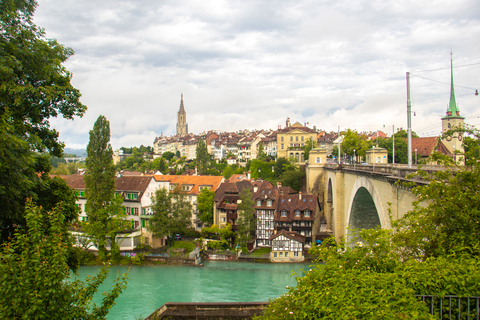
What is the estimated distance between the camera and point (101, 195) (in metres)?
26.9

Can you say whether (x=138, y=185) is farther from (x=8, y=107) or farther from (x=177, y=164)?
(x=177, y=164)

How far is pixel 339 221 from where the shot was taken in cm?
2672

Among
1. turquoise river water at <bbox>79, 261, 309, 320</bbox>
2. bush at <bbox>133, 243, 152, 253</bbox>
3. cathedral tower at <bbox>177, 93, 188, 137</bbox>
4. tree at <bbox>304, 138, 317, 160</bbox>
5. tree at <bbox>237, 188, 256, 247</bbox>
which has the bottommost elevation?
turquoise river water at <bbox>79, 261, 309, 320</bbox>

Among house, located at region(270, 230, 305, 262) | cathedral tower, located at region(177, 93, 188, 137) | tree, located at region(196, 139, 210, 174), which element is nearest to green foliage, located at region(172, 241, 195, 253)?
house, located at region(270, 230, 305, 262)

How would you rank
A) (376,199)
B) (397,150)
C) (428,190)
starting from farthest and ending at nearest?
(397,150), (376,199), (428,190)

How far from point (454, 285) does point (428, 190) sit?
253cm

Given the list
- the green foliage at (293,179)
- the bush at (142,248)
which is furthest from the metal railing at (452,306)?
the green foliage at (293,179)

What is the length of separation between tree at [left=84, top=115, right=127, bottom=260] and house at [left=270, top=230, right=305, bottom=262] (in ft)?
38.7

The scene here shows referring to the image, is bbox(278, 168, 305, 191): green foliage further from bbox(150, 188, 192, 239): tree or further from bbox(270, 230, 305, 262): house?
bbox(150, 188, 192, 239): tree

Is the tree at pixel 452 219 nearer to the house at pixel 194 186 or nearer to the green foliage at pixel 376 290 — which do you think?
the green foliage at pixel 376 290

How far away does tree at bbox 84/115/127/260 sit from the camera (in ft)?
85.6

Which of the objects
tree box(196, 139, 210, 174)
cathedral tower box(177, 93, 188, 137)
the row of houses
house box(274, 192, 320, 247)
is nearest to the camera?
the row of houses

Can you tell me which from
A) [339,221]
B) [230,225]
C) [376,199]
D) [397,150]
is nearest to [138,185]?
[230,225]

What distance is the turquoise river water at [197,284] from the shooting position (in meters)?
19.0
